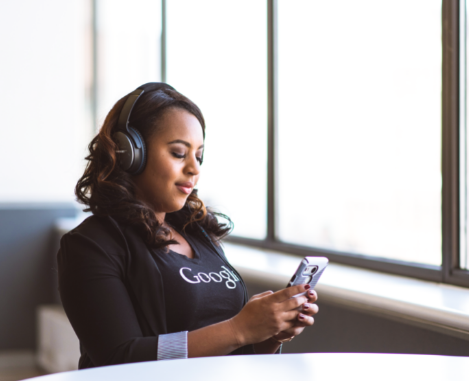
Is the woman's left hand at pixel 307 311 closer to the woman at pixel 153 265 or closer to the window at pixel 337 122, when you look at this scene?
the woman at pixel 153 265

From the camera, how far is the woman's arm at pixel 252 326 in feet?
3.59

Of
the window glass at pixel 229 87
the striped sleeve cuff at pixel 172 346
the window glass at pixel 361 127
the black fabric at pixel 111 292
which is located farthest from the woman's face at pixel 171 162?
the window glass at pixel 229 87

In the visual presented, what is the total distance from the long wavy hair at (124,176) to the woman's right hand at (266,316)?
0.27 meters

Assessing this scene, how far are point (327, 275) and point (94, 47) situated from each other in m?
3.27

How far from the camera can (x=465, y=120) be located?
5.77 feet

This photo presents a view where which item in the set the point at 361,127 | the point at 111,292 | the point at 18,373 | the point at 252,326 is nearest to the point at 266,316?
the point at 252,326

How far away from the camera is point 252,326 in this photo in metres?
1.10

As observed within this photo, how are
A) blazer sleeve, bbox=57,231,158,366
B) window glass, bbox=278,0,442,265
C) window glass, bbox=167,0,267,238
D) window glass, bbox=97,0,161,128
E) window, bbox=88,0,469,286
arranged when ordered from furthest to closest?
window glass, bbox=97,0,161,128
window glass, bbox=167,0,267,238
window glass, bbox=278,0,442,265
window, bbox=88,0,469,286
blazer sleeve, bbox=57,231,158,366

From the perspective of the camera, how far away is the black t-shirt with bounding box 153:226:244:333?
122 centimetres

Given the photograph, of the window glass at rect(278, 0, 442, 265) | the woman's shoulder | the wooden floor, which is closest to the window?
the window glass at rect(278, 0, 442, 265)

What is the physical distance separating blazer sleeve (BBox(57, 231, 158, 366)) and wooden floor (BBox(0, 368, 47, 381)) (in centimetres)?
262

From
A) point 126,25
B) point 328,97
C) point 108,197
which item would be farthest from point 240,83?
point 108,197

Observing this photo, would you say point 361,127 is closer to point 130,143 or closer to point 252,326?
point 130,143

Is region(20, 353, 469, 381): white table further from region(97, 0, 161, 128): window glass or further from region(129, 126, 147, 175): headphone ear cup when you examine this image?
region(97, 0, 161, 128): window glass
